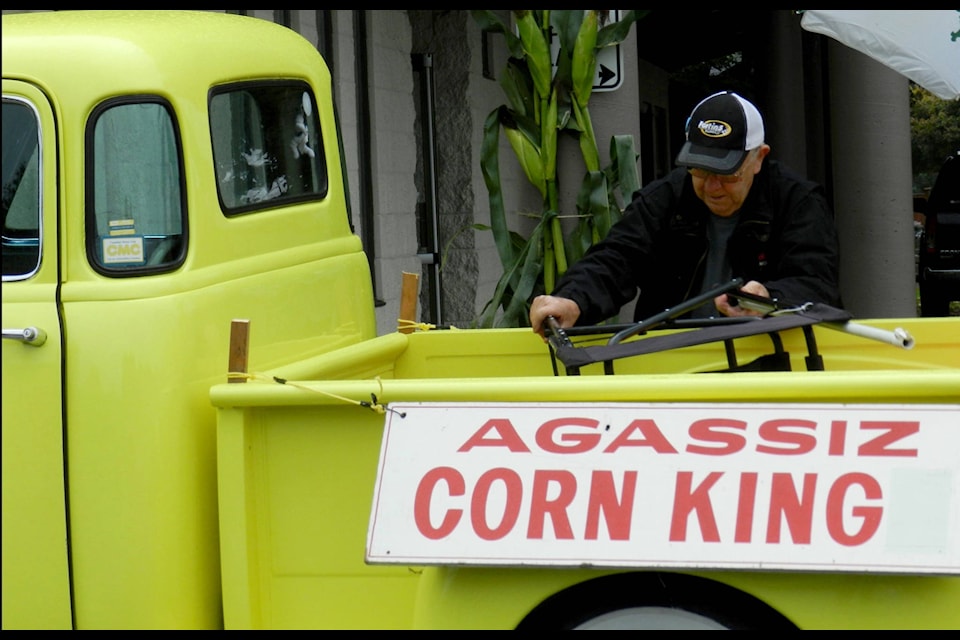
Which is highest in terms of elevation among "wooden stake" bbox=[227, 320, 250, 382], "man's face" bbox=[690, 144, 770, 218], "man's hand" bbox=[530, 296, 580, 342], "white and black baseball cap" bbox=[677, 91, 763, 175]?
"white and black baseball cap" bbox=[677, 91, 763, 175]

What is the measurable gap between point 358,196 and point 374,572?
5087 mm

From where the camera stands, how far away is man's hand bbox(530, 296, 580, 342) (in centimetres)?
361

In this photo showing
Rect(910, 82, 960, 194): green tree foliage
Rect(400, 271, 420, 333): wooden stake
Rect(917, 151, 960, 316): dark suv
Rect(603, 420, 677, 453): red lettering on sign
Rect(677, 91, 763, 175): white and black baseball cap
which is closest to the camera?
Rect(603, 420, 677, 453): red lettering on sign

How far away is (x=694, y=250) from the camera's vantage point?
13.5 feet

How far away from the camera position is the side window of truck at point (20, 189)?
2.99m

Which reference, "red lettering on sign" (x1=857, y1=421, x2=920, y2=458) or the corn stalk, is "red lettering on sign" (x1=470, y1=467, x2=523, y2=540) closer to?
"red lettering on sign" (x1=857, y1=421, x2=920, y2=458)

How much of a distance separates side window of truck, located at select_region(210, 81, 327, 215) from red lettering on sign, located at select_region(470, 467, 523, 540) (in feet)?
3.65

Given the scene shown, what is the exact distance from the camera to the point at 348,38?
25.1ft

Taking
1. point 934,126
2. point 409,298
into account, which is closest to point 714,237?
point 409,298

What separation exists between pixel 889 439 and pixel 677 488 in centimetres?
42

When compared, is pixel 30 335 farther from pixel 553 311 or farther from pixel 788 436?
pixel 788 436

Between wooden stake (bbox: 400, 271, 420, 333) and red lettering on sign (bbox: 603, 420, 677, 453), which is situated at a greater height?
wooden stake (bbox: 400, 271, 420, 333)

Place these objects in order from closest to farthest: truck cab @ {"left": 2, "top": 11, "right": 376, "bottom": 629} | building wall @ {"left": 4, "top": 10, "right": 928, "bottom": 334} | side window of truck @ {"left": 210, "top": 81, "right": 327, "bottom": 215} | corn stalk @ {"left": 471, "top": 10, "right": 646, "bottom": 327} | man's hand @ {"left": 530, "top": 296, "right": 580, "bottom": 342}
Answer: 1. truck cab @ {"left": 2, "top": 11, "right": 376, "bottom": 629}
2. side window of truck @ {"left": 210, "top": 81, "right": 327, "bottom": 215}
3. man's hand @ {"left": 530, "top": 296, "right": 580, "bottom": 342}
4. corn stalk @ {"left": 471, "top": 10, "right": 646, "bottom": 327}
5. building wall @ {"left": 4, "top": 10, "right": 928, "bottom": 334}

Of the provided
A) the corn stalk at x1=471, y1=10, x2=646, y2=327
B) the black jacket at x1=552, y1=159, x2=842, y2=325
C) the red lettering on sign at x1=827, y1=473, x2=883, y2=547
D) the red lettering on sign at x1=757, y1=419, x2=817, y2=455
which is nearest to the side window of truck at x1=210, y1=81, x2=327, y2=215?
the black jacket at x1=552, y1=159, x2=842, y2=325
